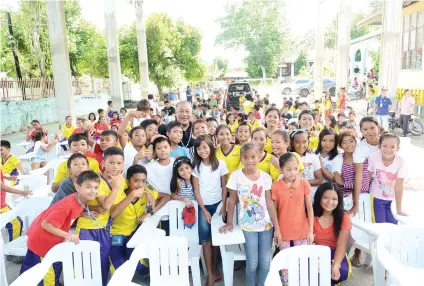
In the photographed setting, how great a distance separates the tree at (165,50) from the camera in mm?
22344

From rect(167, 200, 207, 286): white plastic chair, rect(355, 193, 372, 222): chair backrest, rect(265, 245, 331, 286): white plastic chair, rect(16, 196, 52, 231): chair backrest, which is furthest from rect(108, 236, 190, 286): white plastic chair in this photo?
rect(355, 193, 372, 222): chair backrest

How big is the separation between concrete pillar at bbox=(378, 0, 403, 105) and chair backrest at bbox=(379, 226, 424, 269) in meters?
9.48

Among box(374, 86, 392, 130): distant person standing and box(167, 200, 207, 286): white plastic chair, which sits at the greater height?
box(374, 86, 392, 130): distant person standing

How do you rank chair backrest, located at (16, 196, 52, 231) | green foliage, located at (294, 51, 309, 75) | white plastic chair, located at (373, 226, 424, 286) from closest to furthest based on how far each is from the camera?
white plastic chair, located at (373, 226, 424, 286) → chair backrest, located at (16, 196, 52, 231) → green foliage, located at (294, 51, 309, 75)

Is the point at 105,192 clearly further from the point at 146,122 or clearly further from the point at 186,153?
the point at 146,122

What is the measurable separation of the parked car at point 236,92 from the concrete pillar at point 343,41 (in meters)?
4.02

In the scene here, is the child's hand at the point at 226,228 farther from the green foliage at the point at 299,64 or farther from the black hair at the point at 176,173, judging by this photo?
the green foliage at the point at 299,64

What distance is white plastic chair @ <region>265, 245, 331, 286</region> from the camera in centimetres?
242


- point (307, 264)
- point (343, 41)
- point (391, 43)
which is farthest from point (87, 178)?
point (343, 41)

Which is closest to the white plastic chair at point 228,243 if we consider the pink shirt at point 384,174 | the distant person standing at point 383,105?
the pink shirt at point 384,174

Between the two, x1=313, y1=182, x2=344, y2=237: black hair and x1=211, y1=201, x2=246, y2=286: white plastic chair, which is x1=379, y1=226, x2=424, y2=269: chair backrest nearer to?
x1=313, y1=182, x2=344, y2=237: black hair

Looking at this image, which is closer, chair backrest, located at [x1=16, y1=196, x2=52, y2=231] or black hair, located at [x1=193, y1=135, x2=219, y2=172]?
black hair, located at [x1=193, y1=135, x2=219, y2=172]

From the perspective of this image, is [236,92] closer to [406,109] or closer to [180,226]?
[406,109]

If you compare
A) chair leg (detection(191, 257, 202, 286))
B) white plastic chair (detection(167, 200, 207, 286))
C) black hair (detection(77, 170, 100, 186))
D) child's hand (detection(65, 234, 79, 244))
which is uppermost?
black hair (detection(77, 170, 100, 186))
